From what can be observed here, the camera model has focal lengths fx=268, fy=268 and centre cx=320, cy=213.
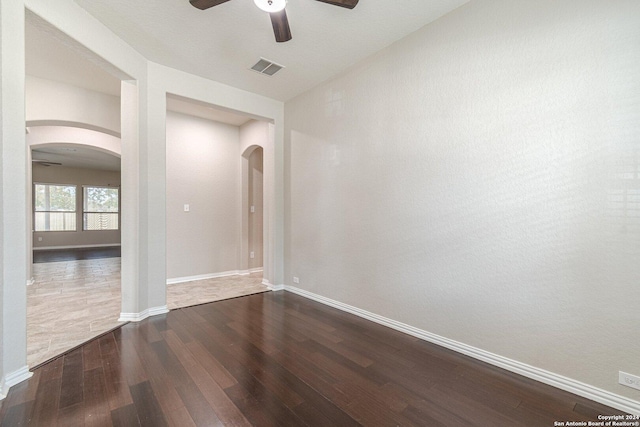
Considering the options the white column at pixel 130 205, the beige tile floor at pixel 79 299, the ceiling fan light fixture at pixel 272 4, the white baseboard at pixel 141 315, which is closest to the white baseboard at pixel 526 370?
the beige tile floor at pixel 79 299

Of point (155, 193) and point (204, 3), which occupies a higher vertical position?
point (204, 3)

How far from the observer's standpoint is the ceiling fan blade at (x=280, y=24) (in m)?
2.09

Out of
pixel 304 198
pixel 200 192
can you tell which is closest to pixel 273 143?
pixel 304 198

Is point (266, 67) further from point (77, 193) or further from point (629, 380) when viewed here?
point (77, 193)

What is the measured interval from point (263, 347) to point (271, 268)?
2056 mm

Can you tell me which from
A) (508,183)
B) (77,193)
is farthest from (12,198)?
(77,193)

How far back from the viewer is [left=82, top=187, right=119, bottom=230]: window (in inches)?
416

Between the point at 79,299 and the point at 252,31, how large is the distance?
4.26m

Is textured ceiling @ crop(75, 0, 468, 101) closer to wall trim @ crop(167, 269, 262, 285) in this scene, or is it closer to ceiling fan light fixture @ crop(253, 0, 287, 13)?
ceiling fan light fixture @ crop(253, 0, 287, 13)

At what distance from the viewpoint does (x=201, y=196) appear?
500cm

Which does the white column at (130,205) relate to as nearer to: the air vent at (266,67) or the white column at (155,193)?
the white column at (155,193)

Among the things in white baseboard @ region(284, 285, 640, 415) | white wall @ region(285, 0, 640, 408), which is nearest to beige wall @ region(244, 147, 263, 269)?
white wall @ region(285, 0, 640, 408)

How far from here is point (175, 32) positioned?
2.71 m

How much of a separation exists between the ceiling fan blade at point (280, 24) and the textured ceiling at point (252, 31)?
29 centimetres
